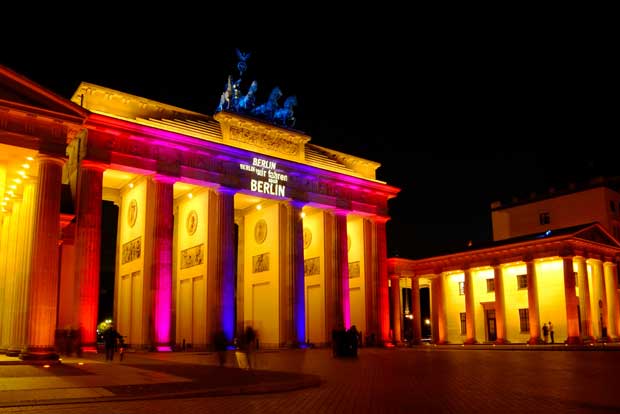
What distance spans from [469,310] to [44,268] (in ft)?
146

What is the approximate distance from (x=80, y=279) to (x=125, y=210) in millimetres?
9550

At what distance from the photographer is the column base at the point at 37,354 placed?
21.7m

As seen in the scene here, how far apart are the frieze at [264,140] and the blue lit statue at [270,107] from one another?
1.67m

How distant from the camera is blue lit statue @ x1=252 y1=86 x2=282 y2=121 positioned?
1770 inches

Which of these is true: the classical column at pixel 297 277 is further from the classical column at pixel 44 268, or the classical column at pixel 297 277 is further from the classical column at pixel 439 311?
the classical column at pixel 439 311

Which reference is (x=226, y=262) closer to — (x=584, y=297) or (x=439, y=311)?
(x=439, y=311)

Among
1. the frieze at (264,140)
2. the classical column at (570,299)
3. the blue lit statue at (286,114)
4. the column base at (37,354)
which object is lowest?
the column base at (37,354)

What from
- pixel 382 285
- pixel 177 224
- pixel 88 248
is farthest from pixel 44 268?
pixel 382 285

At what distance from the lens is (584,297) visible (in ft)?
175

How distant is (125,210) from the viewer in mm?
41906

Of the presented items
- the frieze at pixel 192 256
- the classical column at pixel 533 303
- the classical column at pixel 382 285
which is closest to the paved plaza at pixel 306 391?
the frieze at pixel 192 256

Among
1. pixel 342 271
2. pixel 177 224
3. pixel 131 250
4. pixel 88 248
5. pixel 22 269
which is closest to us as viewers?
pixel 22 269

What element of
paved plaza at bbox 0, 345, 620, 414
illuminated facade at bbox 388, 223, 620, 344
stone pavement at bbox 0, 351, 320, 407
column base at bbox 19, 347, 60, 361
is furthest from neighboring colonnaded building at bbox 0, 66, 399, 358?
illuminated facade at bbox 388, 223, 620, 344

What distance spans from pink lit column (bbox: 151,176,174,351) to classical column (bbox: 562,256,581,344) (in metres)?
33.7
